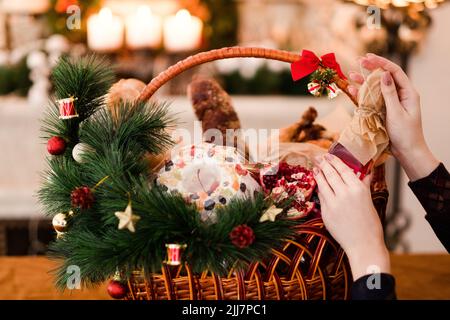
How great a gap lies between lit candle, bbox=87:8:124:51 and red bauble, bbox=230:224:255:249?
2415mm

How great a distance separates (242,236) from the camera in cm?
68

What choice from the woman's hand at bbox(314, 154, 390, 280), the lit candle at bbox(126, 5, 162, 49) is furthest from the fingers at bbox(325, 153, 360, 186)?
the lit candle at bbox(126, 5, 162, 49)

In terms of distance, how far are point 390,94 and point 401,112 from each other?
29mm

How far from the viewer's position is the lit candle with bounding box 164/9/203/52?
9.90 ft

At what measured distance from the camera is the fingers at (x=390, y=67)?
798mm

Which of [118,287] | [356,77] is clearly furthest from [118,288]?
[356,77]

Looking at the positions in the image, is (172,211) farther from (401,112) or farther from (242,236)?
(401,112)

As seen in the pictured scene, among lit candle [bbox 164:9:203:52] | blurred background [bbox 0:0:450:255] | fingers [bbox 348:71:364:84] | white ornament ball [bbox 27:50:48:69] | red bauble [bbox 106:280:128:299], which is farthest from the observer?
lit candle [bbox 164:9:203:52]

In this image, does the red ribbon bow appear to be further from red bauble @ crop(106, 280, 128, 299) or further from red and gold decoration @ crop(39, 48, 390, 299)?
red bauble @ crop(106, 280, 128, 299)

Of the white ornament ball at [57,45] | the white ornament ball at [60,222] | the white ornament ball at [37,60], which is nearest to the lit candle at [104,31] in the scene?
the white ornament ball at [57,45]

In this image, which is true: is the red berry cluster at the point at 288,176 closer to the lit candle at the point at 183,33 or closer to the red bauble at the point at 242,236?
the red bauble at the point at 242,236

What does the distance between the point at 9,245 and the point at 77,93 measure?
2.35 meters
